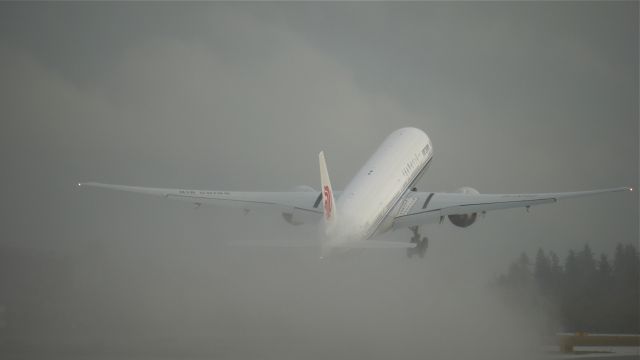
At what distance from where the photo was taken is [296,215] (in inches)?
2180

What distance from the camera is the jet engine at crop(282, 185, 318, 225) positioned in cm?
5503

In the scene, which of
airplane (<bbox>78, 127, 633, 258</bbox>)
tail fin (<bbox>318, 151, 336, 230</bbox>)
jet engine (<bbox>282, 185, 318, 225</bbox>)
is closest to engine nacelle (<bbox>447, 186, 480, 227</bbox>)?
airplane (<bbox>78, 127, 633, 258</bbox>)

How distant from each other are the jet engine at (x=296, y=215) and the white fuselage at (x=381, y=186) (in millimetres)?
3838

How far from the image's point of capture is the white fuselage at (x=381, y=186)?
46.8 m

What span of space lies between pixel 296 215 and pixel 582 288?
54.3 ft

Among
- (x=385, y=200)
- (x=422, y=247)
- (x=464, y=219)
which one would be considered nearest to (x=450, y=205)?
(x=464, y=219)

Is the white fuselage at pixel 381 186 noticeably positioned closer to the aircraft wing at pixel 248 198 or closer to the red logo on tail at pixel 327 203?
the red logo on tail at pixel 327 203

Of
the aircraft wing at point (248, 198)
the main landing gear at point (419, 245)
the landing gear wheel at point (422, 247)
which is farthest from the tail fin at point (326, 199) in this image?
the landing gear wheel at point (422, 247)

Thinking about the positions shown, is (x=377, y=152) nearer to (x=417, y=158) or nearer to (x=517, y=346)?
(x=417, y=158)

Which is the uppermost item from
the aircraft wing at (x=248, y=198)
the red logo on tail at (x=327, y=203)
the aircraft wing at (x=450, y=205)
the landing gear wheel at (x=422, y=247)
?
the aircraft wing at (x=450, y=205)

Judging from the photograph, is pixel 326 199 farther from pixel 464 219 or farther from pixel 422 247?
pixel 464 219

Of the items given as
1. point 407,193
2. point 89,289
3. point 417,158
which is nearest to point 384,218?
point 407,193

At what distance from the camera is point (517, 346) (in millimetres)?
49438

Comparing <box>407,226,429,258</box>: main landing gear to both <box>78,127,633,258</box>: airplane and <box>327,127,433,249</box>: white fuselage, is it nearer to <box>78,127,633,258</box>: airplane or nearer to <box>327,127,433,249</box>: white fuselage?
<box>78,127,633,258</box>: airplane
